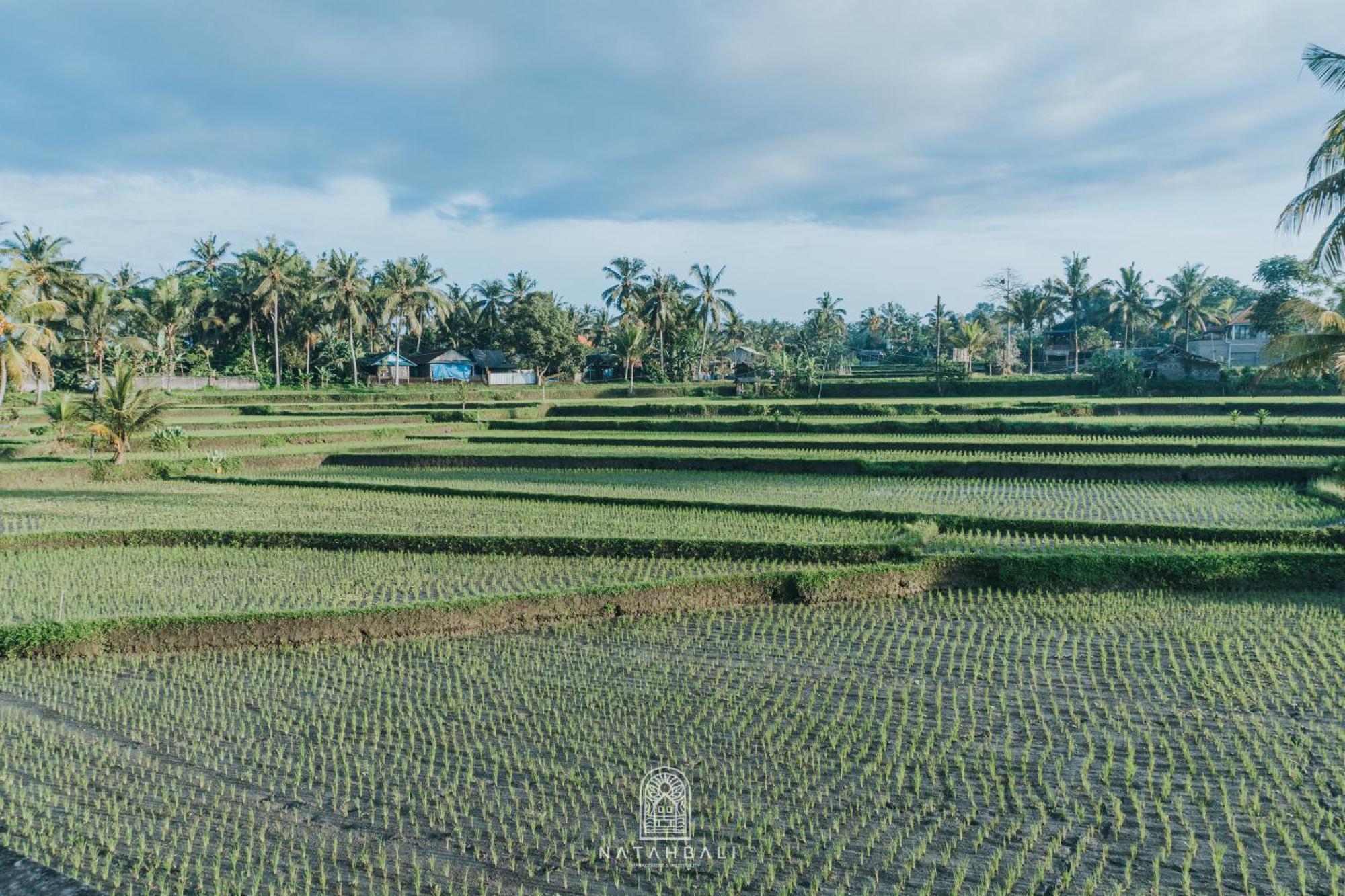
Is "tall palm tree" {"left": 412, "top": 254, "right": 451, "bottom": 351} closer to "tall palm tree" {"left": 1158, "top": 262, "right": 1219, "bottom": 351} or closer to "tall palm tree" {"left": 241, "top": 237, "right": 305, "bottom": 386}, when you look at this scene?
"tall palm tree" {"left": 241, "top": 237, "right": 305, "bottom": 386}

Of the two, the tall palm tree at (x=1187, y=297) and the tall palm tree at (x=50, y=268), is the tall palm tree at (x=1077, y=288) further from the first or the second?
the tall palm tree at (x=50, y=268)

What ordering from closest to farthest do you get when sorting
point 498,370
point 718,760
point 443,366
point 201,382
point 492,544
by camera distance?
point 718,760
point 492,544
point 201,382
point 443,366
point 498,370

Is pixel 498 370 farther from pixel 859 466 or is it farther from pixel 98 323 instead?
pixel 859 466

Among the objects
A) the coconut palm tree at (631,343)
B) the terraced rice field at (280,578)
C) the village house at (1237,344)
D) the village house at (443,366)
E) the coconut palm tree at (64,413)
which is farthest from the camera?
the village house at (443,366)

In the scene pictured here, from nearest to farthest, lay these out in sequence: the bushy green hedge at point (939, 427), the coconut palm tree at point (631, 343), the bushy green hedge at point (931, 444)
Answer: the bushy green hedge at point (931, 444) → the bushy green hedge at point (939, 427) → the coconut palm tree at point (631, 343)

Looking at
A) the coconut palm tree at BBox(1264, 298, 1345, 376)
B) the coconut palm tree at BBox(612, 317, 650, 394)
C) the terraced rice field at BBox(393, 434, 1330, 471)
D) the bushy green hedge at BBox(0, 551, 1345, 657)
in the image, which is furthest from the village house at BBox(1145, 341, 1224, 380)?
the bushy green hedge at BBox(0, 551, 1345, 657)

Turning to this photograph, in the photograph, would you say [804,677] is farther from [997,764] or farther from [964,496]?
[964,496]

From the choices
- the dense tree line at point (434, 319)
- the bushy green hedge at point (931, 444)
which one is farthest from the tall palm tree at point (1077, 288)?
the bushy green hedge at point (931, 444)
